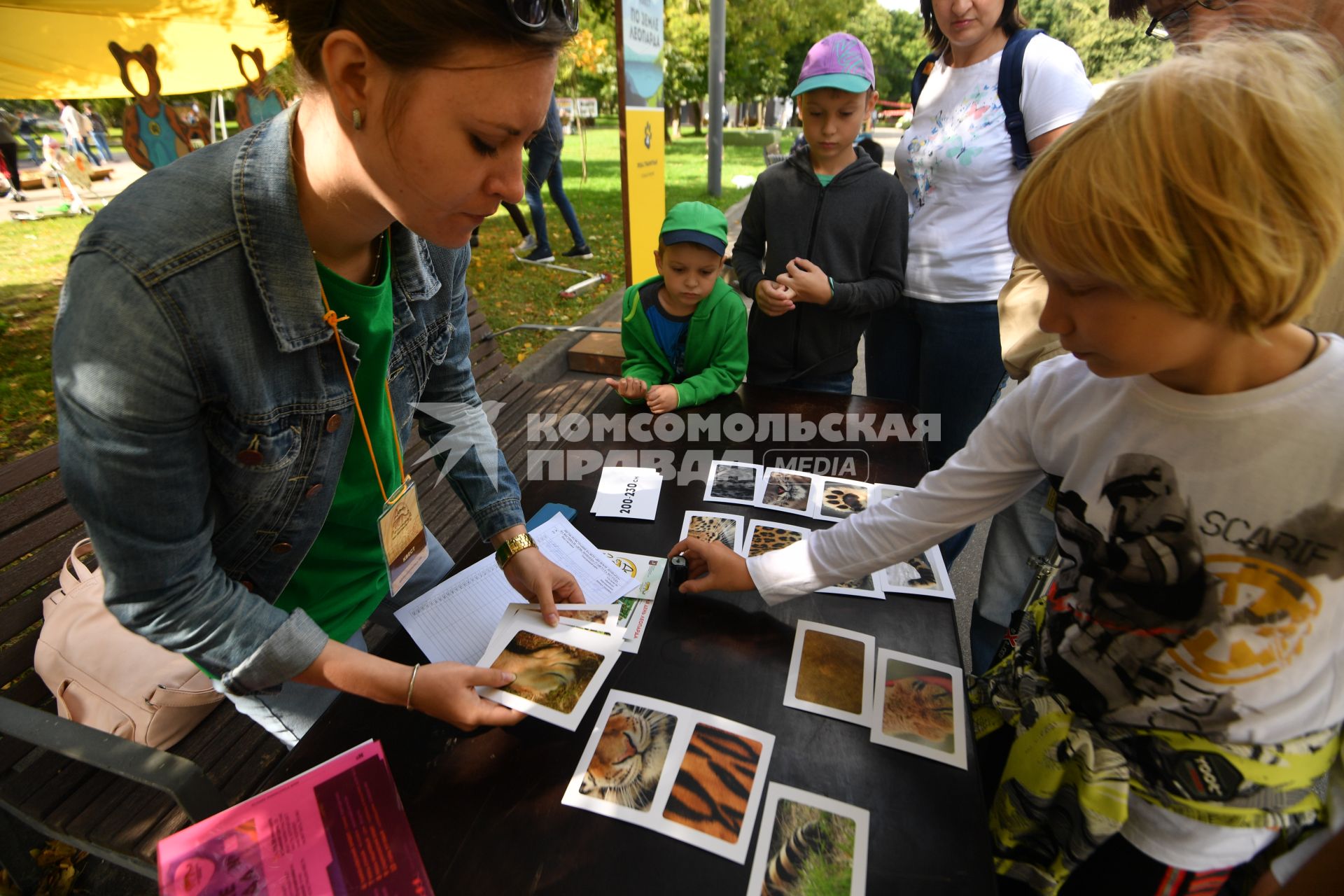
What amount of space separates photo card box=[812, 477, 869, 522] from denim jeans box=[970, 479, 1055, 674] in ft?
1.63

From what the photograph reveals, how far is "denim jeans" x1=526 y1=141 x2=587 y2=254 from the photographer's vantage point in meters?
5.95

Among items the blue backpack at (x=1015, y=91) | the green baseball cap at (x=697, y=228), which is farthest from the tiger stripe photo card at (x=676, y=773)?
the blue backpack at (x=1015, y=91)

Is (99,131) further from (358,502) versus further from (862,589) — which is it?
(862,589)

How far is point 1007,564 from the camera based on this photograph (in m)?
1.95

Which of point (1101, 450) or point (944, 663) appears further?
point (944, 663)

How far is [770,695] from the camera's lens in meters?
1.08

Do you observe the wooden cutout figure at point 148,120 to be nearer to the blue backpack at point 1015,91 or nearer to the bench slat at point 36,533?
the bench slat at point 36,533

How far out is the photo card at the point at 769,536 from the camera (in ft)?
4.76

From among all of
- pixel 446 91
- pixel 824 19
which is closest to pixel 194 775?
pixel 446 91

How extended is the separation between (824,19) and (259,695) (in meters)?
26.1

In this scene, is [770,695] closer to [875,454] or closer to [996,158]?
[875,454]

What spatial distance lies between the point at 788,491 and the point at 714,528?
10.3 inches

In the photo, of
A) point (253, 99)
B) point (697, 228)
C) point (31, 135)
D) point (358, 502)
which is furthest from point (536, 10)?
point (31, 135)

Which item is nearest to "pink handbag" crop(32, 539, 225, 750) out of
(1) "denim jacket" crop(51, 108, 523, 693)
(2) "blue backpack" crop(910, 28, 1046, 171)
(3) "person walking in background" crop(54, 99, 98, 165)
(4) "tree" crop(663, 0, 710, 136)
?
(1) "denim jacket" crop(51, 108, 523, 693)
